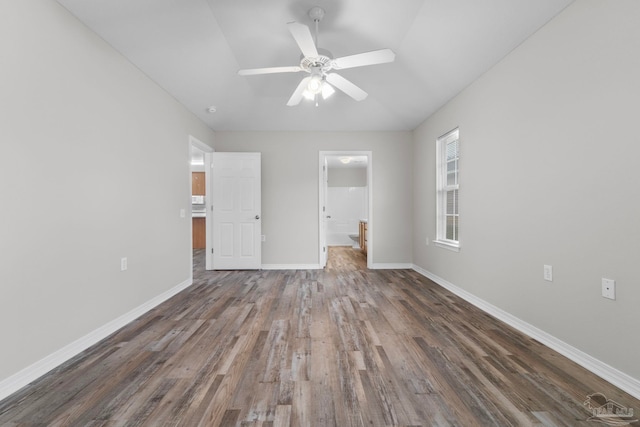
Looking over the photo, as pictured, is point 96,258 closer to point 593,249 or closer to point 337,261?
point 593,249

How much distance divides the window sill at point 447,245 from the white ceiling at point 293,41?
1867mm

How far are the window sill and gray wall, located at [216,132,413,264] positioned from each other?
104 centimetres

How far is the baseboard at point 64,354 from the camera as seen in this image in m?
1.52

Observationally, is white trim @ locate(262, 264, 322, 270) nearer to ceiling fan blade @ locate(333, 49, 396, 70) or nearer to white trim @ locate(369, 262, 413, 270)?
white trim @ locate(369, 262, 413, 270)

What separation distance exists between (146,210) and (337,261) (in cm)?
366

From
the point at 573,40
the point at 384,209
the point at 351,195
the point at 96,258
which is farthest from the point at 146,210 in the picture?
the point at 351,195

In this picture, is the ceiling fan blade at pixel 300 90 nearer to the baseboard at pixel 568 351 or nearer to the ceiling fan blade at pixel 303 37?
the ceiling fan blade at pixel 303 37

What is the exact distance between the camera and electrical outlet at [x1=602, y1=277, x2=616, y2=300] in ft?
5.30

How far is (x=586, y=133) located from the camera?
176 cm

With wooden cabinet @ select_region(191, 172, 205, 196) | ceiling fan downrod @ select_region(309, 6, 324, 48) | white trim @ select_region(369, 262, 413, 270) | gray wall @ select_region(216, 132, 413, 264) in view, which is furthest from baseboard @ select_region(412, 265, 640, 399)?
wooden cabinet @ select_region(191, 172, 205, 196)

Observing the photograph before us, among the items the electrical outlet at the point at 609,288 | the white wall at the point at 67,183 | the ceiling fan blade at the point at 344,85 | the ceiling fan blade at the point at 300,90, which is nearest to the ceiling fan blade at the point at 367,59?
the ceiling fan blade at the point at 344,85
